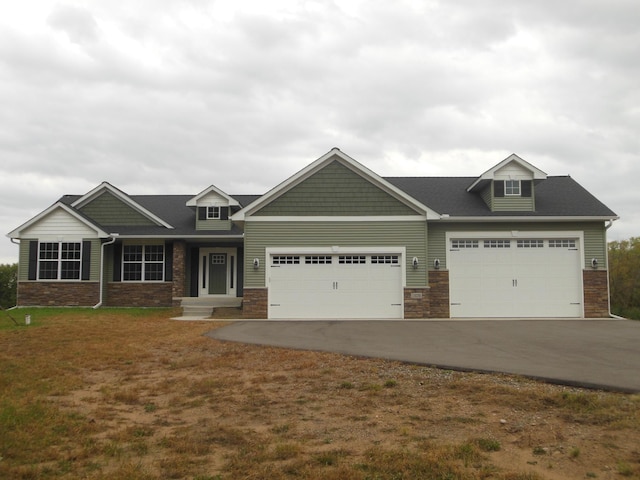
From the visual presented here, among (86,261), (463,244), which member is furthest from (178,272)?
(463,244)

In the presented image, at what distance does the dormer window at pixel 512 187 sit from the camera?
19491 mm

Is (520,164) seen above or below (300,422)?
above

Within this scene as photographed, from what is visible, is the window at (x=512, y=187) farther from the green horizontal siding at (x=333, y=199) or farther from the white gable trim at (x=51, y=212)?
the white gable trim at (x=51, y=212)

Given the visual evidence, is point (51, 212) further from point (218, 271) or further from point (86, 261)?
point (218, 271)

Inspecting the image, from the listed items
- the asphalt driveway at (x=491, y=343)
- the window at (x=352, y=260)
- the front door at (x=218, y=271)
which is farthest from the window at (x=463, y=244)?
the front door at (x=218, y=271)

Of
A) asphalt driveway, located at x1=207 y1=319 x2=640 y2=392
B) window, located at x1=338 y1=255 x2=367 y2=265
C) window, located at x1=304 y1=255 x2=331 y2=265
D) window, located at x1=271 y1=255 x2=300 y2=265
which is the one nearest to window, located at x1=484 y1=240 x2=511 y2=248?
asphalt driveway, located at x1=207 y1=319 x2=640 y2=392

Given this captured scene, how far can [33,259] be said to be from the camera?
69.2 feet

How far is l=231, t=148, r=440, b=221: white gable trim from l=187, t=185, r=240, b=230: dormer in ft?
16.1

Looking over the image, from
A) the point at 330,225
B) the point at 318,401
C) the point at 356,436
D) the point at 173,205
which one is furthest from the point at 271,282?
the point at 356,436

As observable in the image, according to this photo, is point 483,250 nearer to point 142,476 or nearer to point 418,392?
point 418,392

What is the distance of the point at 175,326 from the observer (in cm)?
1556

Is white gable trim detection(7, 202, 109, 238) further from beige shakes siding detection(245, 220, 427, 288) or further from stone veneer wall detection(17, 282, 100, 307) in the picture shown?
beige shakes siding detection(245, 220, 427, 288)

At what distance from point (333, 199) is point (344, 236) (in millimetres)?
1303

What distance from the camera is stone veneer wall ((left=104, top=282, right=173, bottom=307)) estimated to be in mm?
Answer: 21766
